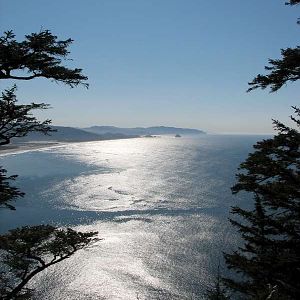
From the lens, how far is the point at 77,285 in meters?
47.8

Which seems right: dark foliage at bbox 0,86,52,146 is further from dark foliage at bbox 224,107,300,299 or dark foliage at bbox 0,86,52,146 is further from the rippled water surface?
the rippled water surface

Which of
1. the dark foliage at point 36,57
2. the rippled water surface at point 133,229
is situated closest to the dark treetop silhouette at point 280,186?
the dark foliage at point 36,57

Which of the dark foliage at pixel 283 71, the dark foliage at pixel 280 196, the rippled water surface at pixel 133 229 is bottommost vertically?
the rippled water surface at pixel 133 229

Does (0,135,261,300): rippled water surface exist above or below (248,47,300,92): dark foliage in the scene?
below

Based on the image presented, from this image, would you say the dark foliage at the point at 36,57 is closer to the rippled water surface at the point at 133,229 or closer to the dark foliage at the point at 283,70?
the dark foliage at the point at 283,70

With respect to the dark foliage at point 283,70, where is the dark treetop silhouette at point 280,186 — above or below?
below

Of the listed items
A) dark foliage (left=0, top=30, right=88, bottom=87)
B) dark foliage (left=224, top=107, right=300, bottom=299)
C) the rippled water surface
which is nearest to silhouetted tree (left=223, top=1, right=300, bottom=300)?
dark foliage (left=224, top=107, right=300, bottom=299)

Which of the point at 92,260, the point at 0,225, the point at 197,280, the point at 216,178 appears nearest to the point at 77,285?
the point at 92,260

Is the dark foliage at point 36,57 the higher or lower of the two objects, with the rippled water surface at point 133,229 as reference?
higher

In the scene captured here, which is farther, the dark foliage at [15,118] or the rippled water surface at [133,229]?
the rippled water surface at [133,229]

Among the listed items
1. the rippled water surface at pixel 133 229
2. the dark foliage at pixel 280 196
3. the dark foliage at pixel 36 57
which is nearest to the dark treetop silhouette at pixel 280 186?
the dark foliage at pixel 280 196

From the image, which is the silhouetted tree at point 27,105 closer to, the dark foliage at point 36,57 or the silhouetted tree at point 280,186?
the dark foliage at point 36,57

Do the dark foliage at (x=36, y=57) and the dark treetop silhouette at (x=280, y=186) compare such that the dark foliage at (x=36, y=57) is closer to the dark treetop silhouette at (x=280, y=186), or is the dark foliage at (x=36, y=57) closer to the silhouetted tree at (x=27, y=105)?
the silhouetted tree at (x=27, y=105)

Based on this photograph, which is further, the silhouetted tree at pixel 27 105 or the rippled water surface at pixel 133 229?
the rippled water surface at pixel 133 229
